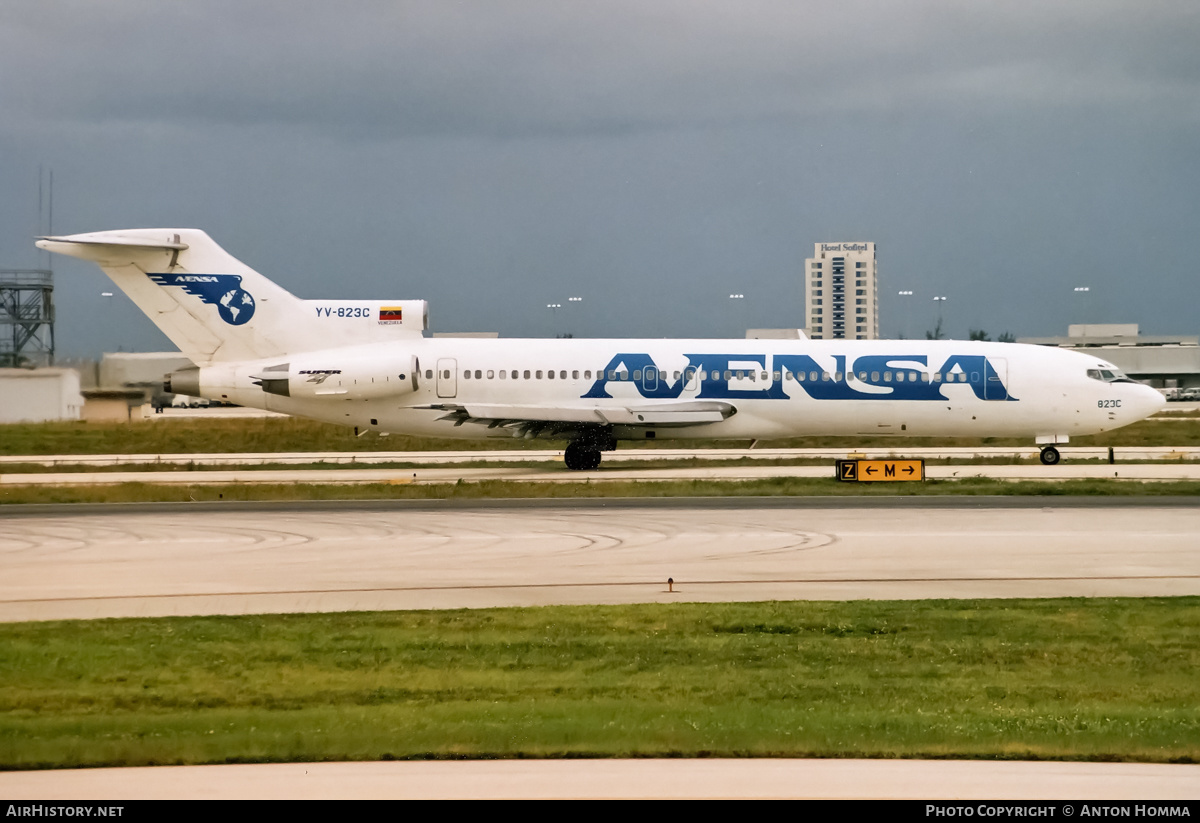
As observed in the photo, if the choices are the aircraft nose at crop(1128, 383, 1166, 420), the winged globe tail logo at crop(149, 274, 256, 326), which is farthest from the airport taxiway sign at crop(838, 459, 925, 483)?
the winged globe tail logo at crop(149, 274, 256, 326)

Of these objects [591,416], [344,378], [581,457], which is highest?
[344,378]

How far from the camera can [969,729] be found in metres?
9.89

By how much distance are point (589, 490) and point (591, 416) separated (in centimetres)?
718

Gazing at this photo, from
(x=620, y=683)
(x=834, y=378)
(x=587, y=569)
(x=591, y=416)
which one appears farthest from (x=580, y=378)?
(x=620, y=683)

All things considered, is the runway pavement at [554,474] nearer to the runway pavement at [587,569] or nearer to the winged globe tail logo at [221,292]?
the winged globe tail logo at [221,292]

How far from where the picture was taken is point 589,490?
31.5m

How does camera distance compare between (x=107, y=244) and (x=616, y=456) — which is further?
(x=616, y=456)

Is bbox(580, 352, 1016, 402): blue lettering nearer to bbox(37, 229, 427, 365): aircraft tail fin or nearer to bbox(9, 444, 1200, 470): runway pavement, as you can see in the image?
bbox(9, 444, 1200, 470): runway pavement

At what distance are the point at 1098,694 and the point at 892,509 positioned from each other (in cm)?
1573

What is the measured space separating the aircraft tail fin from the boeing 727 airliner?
1.7 inches

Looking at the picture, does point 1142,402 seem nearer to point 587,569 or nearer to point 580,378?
point 580,378

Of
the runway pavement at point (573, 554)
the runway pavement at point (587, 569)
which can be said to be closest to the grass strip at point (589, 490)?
the runway pavement at point (587, 569)

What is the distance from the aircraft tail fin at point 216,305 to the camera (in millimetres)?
39094
